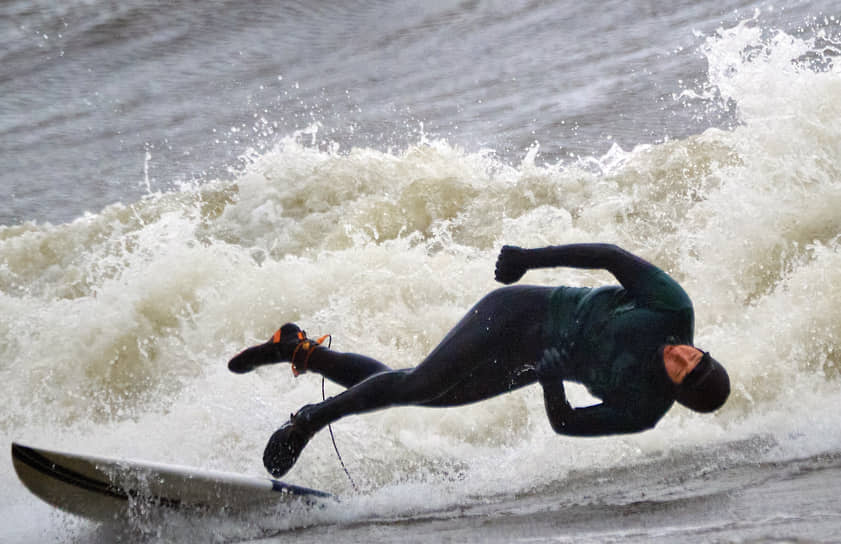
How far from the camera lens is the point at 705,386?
1.89 m

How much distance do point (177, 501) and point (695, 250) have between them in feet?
7.99

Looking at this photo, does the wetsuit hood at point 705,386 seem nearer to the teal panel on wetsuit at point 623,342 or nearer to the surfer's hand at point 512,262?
the teal panel on wetsuit at point 623,342

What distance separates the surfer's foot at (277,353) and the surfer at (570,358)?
22 cm

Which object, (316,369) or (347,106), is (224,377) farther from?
(347,106)

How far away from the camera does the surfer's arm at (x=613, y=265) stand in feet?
6.51

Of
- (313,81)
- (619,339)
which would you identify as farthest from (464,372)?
(313,81)

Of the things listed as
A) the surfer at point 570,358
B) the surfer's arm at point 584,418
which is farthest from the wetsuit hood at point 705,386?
the surfer's arm at point 584,418

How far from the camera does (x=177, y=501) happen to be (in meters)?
2.48

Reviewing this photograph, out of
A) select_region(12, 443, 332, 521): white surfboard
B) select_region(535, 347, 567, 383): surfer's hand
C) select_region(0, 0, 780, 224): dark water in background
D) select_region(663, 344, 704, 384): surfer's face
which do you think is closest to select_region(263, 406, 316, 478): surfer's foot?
select_region(12, 443, 332, 521): white surfboard

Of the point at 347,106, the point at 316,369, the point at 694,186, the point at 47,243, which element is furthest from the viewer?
the point at 347,106

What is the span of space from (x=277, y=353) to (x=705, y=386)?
1279 millimetres

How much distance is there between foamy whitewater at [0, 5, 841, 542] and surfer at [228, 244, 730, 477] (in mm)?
270

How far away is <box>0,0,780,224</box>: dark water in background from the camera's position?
6.82 meters

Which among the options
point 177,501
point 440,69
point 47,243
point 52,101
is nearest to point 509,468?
point 177,501
